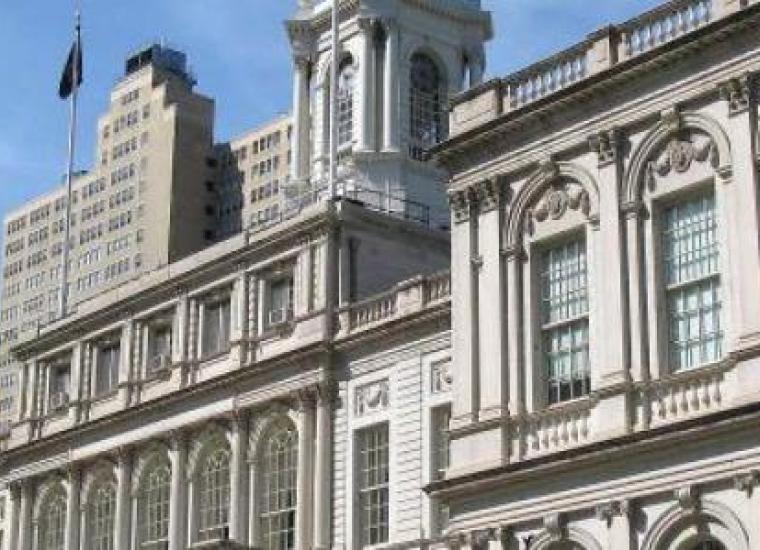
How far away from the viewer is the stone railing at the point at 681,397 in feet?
102

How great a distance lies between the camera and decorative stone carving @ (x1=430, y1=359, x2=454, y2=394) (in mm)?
41125

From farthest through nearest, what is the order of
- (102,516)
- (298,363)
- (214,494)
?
(102,516) → (214,494) → (298,363)

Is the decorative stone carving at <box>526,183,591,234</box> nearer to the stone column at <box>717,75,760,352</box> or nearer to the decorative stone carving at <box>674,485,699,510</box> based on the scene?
the stone column at <box>717,75,760,352</box>

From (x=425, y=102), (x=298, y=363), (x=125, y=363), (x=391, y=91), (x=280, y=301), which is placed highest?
(x=425, y=102)

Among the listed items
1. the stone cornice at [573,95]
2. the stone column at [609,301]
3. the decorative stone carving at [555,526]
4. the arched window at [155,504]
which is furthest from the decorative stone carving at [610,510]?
the arched window at [155,504]

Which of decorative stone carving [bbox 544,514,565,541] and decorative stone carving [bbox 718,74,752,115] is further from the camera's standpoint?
decorative stone carving [bbox 544,514,565,541]

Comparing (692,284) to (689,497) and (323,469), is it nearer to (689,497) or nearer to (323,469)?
(689,497)

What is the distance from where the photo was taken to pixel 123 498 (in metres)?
50.3

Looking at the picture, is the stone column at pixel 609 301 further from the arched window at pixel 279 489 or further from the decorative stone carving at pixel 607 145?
the arched window at pixel 279 489

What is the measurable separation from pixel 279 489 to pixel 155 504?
5.59 m

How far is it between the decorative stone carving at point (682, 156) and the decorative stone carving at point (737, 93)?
77cm

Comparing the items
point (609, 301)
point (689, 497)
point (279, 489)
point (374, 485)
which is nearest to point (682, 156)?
point (609, 301)

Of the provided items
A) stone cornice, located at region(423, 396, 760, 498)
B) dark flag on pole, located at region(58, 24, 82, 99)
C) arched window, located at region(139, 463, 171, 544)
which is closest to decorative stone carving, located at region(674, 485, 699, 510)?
stone cornice, located at region(423, 396, 760, 498)

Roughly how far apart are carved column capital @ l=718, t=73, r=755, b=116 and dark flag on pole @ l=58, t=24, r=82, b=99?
3162 centimetres
